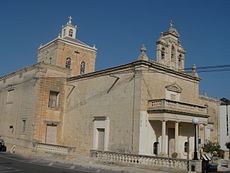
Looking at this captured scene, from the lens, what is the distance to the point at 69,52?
119ft

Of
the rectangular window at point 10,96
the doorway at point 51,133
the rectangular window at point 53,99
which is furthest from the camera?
the rectangular window at point 10,96

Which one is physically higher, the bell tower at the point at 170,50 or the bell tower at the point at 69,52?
the bell tower at the point at 69,52

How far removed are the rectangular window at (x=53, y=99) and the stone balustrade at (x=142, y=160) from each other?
9.64 m

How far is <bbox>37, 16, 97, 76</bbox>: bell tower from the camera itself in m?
35.6

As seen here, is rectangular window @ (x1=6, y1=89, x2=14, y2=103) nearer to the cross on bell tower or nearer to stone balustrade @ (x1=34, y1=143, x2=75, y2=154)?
stone balustrade @ (x1=34, y1=143, x2=75, y2=154)

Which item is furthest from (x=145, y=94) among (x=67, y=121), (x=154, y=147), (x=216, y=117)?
(x=216, y=117)

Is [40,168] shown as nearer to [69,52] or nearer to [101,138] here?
[101,138]

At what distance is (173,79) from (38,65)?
12.5 m

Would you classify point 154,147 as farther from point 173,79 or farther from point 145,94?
point 173,79

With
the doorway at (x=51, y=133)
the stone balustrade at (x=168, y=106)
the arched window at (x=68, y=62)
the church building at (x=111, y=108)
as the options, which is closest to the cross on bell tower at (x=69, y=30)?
the arched window at (x=68, y=62)

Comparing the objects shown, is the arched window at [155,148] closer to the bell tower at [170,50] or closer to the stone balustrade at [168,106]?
the stone balustrade at [168,106]

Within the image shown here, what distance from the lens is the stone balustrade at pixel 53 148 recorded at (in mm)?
21288

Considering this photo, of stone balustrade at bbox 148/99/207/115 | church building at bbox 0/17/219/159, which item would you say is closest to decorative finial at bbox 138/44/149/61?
church building at bbox 0/17/219/159

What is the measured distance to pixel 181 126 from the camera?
24.4m
